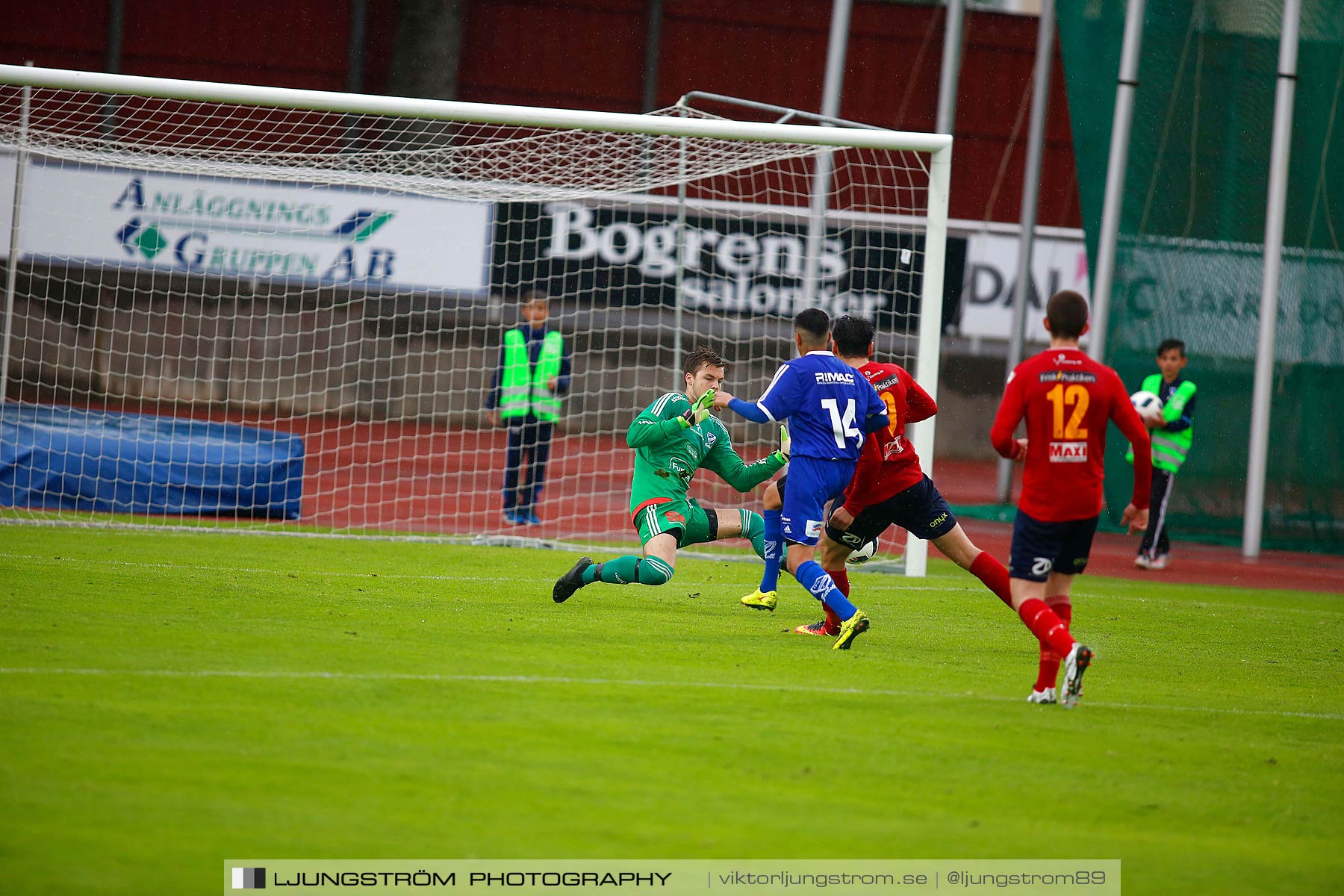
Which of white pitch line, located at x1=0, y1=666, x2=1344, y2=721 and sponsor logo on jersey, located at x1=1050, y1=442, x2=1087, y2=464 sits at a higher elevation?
sponsor logo on jersey, located at x1=1050, y1=442, x2=1087, y2=464

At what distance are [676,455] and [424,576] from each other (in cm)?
187

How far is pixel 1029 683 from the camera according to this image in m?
5.85

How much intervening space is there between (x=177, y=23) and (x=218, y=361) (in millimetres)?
7497

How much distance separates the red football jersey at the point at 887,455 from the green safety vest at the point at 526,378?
523 centimetres

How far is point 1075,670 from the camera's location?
198 inches

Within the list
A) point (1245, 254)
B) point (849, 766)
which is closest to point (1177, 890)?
point (849, 766)

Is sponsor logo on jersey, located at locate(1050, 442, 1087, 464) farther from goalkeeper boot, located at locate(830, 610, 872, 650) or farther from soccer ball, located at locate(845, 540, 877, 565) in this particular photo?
soccer ball, located at locate(845, 540, 877, 565)

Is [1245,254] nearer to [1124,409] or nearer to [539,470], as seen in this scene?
[539,470]

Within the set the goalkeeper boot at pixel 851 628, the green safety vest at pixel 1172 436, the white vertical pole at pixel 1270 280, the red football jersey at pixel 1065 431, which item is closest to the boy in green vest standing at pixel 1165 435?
the green safety vest at pixel 1172 436

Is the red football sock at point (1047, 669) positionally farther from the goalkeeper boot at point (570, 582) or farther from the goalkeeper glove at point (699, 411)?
the goalkeeper boot at point (570, 582)

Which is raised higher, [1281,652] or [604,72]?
[604,72]

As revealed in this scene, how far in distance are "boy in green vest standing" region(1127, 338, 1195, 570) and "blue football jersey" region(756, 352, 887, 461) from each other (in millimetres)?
5553

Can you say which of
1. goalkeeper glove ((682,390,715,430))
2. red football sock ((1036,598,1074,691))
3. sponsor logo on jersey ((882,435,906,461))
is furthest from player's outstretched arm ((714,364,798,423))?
red football sock ((1036,598,1074,691))

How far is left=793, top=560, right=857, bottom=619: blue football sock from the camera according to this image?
6258 millimetres
